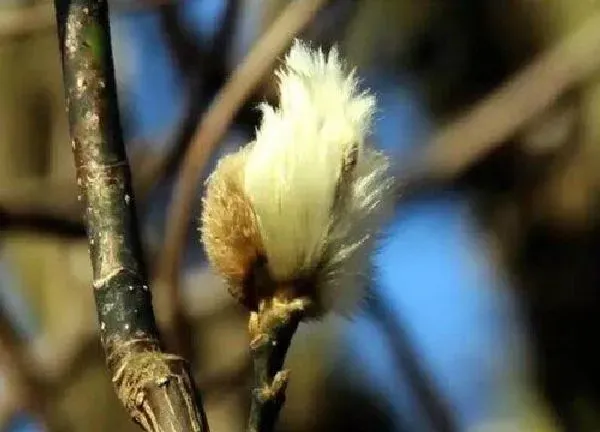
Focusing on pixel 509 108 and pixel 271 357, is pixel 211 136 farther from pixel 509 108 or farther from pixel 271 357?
pixel 271 357

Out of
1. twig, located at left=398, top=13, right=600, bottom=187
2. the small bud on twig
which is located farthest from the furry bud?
twig, located at left=398, top=13, right=600, bottom=187

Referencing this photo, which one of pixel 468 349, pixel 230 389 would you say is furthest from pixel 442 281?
pixel 230 389

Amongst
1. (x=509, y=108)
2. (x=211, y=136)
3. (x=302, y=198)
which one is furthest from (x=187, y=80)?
(x=302, y=198)

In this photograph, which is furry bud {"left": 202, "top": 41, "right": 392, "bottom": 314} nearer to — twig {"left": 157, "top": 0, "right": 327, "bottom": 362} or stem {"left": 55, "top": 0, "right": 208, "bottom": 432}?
stem {"left": 55, "top": 0, "right": 208, "bottom": 432}

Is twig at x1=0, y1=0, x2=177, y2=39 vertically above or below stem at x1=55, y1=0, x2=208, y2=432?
above

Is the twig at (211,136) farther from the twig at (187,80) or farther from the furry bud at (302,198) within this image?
the furry bud at (302,198)

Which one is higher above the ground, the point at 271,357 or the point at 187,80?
the point at 187,80

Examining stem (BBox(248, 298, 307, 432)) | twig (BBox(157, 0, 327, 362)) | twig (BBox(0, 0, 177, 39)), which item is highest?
twig (BBox(0, 0, 177, 39))
